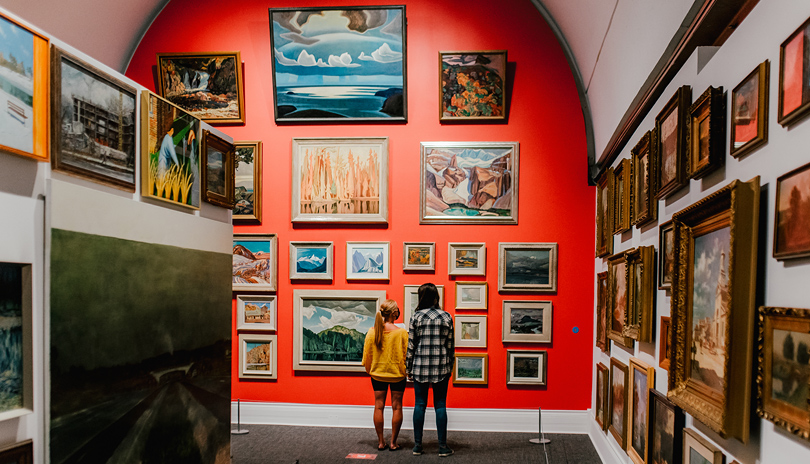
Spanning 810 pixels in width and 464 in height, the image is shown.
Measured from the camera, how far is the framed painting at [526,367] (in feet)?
23.6

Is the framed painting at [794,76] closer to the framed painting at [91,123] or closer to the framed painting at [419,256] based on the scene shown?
the framed painting at [91,123]

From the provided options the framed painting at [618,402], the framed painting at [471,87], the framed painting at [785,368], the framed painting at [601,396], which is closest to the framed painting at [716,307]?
the framed painting at [785,368]

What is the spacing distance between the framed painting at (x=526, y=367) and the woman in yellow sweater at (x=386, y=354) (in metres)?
1.81

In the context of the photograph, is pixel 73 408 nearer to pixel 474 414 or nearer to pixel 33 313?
pixel 33 313

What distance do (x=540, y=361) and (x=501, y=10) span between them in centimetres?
497

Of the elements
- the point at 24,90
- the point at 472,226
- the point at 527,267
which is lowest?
the point at 527,267

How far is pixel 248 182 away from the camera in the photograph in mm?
7629

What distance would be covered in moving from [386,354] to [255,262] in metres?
2.65

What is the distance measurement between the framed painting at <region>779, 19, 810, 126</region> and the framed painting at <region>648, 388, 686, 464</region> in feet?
6.46

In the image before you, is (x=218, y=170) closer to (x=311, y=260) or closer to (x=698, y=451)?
(x=311, y=260)

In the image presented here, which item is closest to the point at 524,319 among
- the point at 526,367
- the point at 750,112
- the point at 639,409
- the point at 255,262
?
the point at 526,367

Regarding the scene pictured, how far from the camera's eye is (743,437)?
2.23m

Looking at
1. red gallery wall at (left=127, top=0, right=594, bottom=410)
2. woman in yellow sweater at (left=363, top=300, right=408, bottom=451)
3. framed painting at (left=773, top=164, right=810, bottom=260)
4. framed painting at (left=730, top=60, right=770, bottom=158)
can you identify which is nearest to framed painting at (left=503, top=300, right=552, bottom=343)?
red gallery wall at (left=127, top=0, right=594, bottom=410)

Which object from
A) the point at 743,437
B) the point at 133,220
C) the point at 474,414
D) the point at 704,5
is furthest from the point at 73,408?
the point at 474,414
